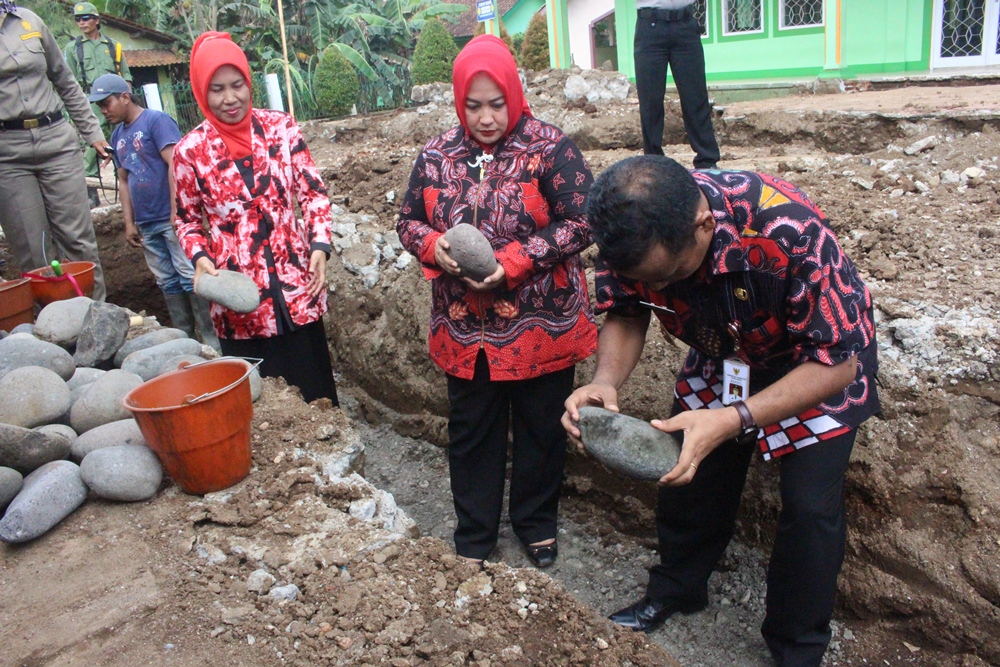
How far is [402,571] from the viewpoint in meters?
2.28

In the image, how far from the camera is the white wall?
1753cm

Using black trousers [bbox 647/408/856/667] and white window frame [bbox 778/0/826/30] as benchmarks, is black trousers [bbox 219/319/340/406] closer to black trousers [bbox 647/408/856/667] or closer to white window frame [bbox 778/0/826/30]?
black trousers [bbox 647/408/856/667]

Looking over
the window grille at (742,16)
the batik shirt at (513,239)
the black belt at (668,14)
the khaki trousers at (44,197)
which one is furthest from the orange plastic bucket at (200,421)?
the window grille at (742,16)

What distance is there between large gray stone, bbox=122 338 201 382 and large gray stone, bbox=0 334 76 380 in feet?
0.69

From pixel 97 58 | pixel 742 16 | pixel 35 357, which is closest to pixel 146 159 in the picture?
pixel 35 357

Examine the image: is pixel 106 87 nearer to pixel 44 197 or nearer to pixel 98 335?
pixel 44 197

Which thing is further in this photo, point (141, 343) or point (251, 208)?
point (141, 343)

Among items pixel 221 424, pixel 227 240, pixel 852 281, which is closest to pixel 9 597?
pixel 221 424

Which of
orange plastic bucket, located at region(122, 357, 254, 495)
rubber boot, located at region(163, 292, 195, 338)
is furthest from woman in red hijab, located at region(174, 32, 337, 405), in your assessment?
rubber boot, located at region(163, 292, 195, 338)

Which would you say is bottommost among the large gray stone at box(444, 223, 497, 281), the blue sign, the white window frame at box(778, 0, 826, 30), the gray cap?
the large gray stone at box(444, 223, 497, 281)

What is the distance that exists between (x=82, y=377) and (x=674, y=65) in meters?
4.14

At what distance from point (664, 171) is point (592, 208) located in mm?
194

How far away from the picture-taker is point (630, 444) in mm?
2188

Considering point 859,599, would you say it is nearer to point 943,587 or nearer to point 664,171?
point 943,587
